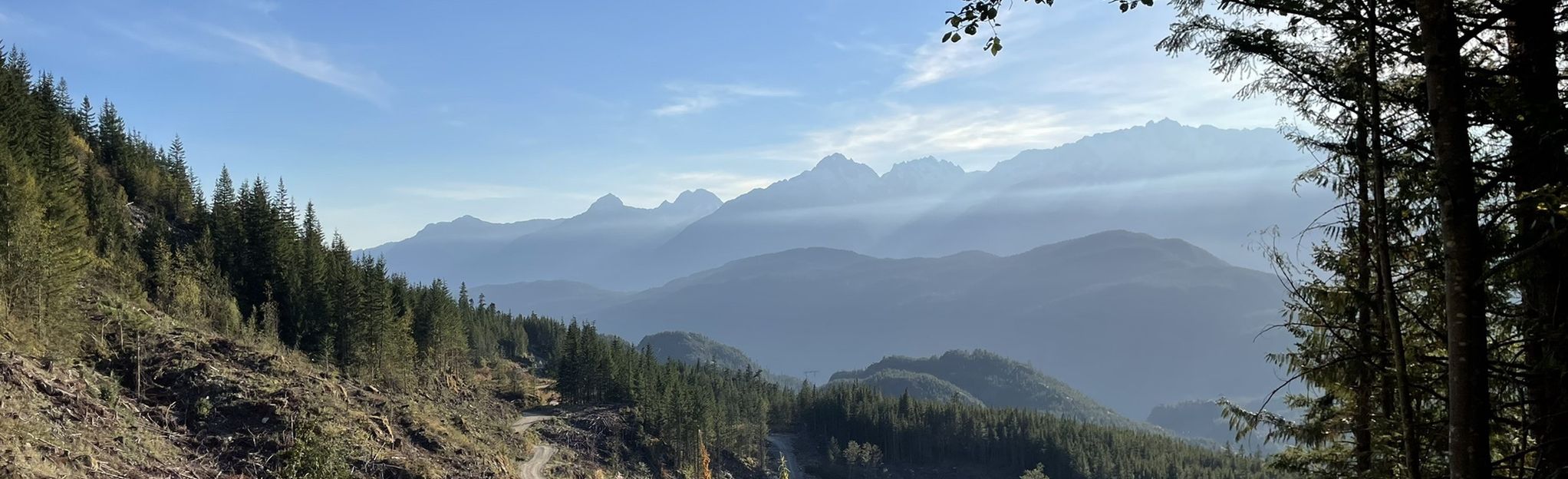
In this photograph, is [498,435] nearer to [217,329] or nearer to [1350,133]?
[217,329]

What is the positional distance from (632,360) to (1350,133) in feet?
349

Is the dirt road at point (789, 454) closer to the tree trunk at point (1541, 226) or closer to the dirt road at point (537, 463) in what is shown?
the dirt road at point (537, 463)

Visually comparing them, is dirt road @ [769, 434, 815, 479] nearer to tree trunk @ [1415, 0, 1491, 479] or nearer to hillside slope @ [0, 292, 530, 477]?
hillside slope @ [0, 292, 530, 477]

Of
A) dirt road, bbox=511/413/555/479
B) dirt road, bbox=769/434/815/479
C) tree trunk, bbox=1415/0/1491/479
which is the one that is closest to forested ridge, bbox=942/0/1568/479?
tree trunk, bbox=1415/0/1491/479

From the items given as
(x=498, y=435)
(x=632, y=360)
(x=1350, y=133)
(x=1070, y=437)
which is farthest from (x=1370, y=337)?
(x=1070, y=437)

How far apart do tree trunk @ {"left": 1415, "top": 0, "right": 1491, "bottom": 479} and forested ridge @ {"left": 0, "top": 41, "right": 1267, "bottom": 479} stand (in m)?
24.4

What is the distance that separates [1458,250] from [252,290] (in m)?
77.7

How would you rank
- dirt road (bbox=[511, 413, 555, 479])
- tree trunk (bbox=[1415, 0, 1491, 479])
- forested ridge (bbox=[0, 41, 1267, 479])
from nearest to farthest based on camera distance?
tree trunk (bbox=[1415, 0, 1491, 479]), forested ridge (bbox=[0, 41, 1267, 479]), dirt road (bbox=[511, 413, 555, 479])

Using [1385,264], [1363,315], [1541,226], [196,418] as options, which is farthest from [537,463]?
[1541,226]

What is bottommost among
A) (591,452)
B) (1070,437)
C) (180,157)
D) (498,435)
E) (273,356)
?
(1070,437)

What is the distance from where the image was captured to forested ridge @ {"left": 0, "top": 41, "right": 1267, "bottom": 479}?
33.7 metres

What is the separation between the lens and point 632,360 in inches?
4316

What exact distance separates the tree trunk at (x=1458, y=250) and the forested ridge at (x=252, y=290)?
80.1ft

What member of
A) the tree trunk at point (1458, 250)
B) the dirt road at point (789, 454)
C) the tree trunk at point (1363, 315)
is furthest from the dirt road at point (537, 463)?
the tree trunk at point (1458, 250)
